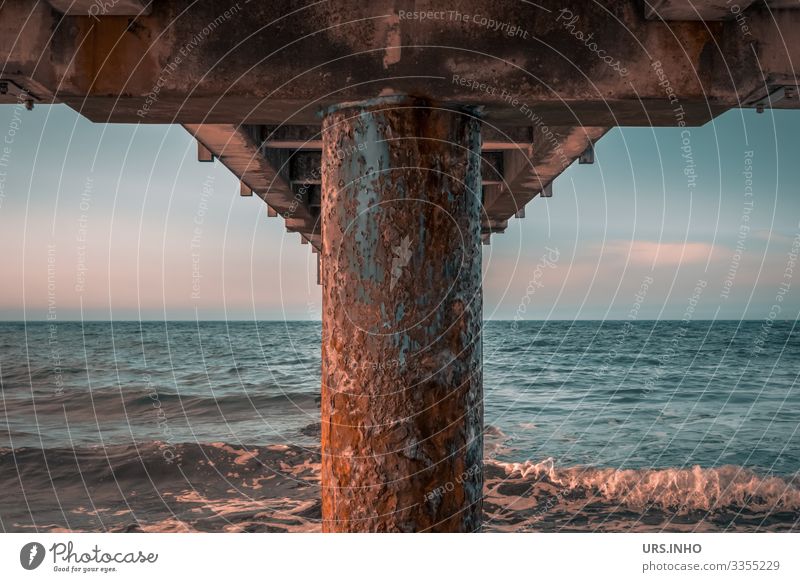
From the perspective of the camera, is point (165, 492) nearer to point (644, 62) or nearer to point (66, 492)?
point (66, 492)

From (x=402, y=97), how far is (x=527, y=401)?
27712 millimetres

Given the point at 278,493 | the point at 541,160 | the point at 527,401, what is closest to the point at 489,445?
the point at 278,493

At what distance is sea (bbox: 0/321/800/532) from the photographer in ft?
41.5

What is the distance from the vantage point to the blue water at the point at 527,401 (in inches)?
840

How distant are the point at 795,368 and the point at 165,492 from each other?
136 ft

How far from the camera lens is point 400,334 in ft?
11.8

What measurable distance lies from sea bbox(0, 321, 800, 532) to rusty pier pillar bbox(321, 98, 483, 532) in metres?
7.70

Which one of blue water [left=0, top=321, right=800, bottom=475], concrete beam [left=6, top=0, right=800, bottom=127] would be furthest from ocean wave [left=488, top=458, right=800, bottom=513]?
concrete beam [left=6, top=0, right=800, bottom=127]

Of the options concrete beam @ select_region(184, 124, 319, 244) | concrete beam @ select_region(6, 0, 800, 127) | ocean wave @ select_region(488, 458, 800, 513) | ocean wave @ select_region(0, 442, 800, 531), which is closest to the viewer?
concrete beam @ select_region(6, 0, 800, 127)
